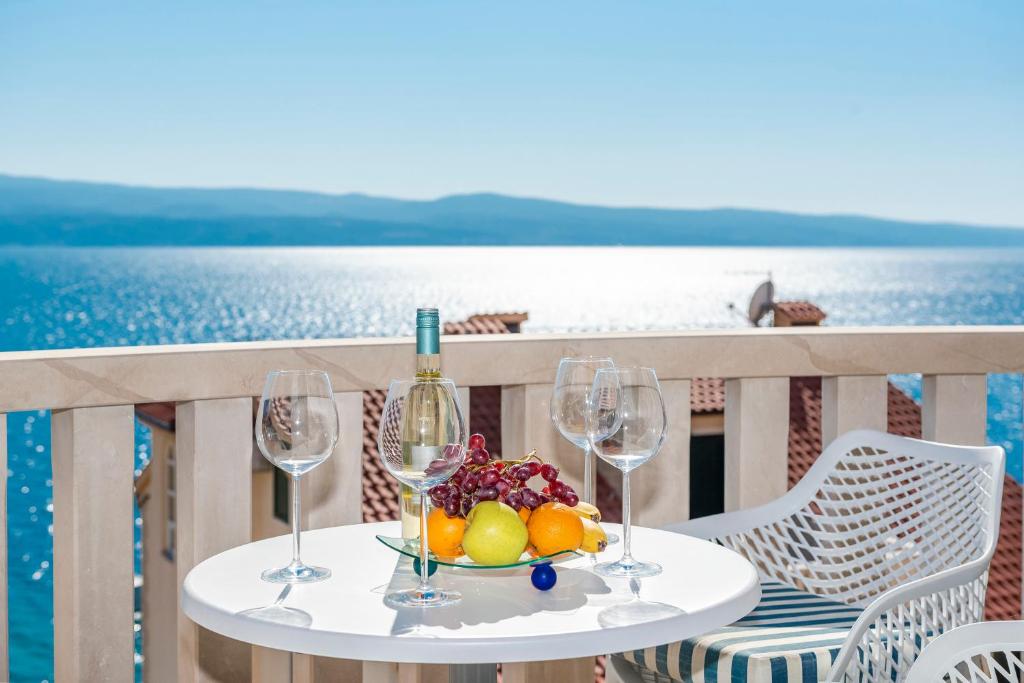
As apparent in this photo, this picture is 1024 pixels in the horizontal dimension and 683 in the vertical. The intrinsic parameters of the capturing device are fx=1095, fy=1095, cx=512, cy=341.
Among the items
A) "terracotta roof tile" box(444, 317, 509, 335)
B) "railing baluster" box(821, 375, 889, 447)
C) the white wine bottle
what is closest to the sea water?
"terracotta roof tile" box(444, 317, 509, 335)

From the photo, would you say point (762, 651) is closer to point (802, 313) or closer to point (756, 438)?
→ point (756, 438)

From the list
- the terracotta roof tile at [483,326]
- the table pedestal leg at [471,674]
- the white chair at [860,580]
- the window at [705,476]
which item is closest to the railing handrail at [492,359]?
the white chair at [860,580]

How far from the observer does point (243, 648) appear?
220cm

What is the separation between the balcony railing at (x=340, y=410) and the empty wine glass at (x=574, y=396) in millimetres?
633

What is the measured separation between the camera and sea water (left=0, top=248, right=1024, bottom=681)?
1277 inches

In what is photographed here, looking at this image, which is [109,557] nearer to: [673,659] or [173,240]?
[673,659]

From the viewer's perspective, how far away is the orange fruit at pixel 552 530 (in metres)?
1.47

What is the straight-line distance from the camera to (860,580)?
2.27 metres

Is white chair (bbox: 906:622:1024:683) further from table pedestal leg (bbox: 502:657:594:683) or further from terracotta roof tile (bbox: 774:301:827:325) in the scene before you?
terracotta roof tile (bbox: 774:301:827:325)

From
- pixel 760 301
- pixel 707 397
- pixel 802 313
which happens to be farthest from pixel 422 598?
pixel 760 301

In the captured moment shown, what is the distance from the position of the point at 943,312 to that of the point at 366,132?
38.1 m

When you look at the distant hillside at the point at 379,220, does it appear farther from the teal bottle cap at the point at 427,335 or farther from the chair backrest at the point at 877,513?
the teal bottle cap at the point at 427,335

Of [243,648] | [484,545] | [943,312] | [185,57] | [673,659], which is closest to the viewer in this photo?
[484,545]

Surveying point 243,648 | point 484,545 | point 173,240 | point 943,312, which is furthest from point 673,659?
point 173,240
